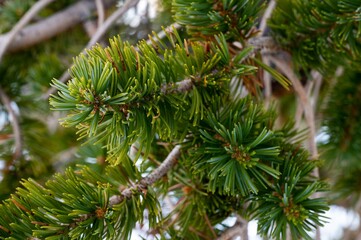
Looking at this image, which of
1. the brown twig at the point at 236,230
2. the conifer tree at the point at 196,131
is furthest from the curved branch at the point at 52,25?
the brown twig at the point at 236,230

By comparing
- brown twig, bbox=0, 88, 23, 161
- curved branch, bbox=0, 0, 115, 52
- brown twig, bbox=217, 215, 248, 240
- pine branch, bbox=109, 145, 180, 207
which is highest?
curved branch, bbox=0, 0, 115, 52

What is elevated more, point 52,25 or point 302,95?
point 52,25

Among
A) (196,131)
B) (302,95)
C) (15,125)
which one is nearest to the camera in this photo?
(196,131)

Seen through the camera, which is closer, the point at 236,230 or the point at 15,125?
the point at 236,230

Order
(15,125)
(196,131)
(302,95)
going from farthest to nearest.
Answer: (15,125) → (302,95) → (196,131)

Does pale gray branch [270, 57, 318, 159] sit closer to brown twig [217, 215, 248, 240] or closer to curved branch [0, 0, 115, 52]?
brown twig [217, 215, 248, 240]

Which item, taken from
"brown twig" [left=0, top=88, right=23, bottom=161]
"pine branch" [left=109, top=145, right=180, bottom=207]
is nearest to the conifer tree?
"pine branch" [left=109, top=145, right=180, bottom=207]

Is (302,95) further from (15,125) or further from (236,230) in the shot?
(15,125)

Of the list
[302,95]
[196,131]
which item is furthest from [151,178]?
[302,95]
